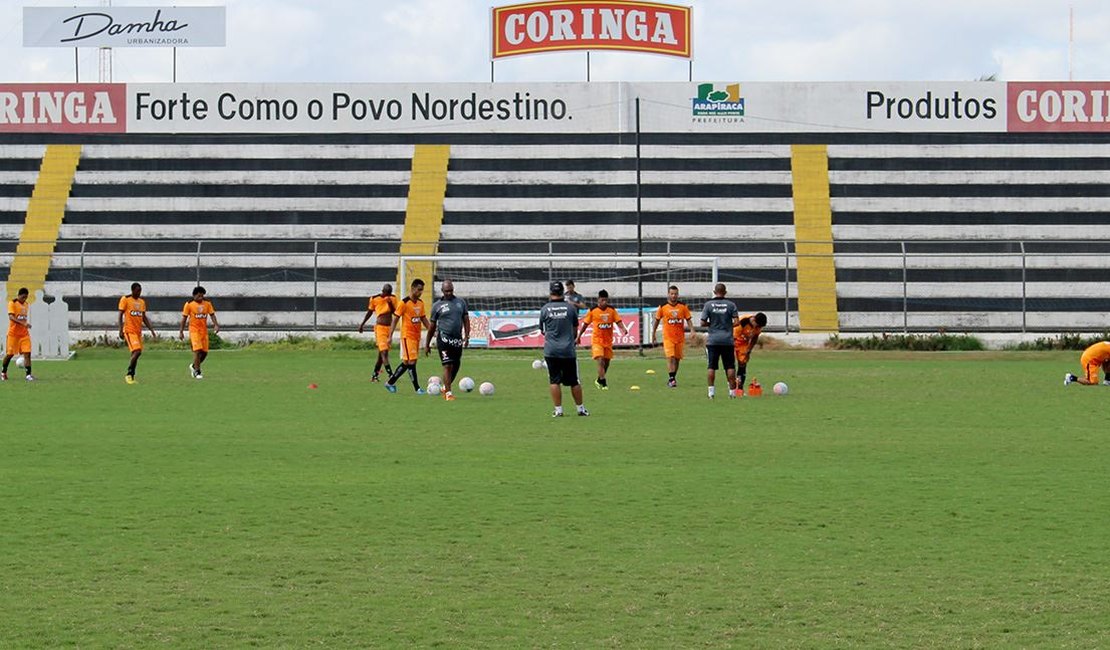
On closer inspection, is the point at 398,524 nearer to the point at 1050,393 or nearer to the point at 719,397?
the point at 719,397

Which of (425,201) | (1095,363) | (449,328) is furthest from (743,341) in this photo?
(425,201)

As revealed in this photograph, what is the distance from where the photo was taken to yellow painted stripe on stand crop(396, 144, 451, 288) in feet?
148

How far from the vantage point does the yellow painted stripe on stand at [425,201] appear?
4509cm

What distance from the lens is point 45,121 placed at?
167 ft

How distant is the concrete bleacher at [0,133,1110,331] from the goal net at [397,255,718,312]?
384mm

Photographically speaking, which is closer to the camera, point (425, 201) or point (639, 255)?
point (639, 255)

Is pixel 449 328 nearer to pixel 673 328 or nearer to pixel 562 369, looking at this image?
pixel 562 369

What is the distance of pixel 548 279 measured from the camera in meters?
43.3

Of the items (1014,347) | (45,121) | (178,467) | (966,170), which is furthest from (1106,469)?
(45,121)

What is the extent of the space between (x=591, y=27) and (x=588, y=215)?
8.52 m

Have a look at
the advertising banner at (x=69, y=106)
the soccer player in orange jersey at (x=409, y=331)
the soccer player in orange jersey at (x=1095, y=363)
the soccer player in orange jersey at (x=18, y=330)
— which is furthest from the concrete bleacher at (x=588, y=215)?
the soccer player in orange jersey at (x=409, y=331)

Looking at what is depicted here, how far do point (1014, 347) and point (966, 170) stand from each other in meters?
11.5

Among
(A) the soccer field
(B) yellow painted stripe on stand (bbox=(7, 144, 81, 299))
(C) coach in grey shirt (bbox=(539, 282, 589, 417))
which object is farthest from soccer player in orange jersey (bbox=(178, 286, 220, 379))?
(B) yellow painted stripe on stand (bbox=(7, 144, 81, 299))

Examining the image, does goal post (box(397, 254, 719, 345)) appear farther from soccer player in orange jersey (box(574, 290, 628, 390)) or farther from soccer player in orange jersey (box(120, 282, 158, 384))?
soccer player in orange jersey (box(574, 290, 628, 390))
